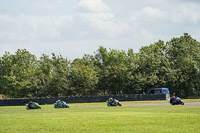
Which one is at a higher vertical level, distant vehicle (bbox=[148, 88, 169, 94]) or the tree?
the tree

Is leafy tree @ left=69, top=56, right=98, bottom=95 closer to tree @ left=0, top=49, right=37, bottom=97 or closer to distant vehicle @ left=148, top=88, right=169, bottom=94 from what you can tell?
tree @ left=0, top=49, right=37, bottom=97

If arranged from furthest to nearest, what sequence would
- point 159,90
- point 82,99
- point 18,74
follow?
point 18,74, point 159,90, point 82,99

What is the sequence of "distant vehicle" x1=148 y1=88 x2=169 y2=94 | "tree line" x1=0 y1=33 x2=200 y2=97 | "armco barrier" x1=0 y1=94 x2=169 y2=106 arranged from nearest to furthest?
"armco barrier" x1=0 y1=94 x2=169 y2=106 → "distant vehicle" x1=148 y1=88 x2=169 y2=94 → "tree line" x1=0 y1=33 x2=200 y2=97

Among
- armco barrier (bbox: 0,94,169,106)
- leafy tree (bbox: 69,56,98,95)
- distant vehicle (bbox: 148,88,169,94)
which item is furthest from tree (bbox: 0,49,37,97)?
distant vehicle (bbox: 148,88,169,94)

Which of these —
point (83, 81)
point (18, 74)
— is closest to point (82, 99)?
point (83, 81)

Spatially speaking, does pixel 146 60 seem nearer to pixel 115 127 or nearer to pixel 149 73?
pixel 149 73

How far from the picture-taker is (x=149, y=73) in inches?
3772

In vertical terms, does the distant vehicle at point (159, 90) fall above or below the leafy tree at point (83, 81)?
below

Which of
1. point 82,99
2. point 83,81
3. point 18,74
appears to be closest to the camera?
point 82,99

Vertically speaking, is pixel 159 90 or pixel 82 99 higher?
pixel 159 90

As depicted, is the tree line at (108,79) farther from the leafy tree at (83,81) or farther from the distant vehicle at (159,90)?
the distant vehicle at (159,90)

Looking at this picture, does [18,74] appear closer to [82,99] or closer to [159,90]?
[82,99]

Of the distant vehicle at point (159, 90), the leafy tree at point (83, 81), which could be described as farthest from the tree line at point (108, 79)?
the distant vehicle at point (159, 90)

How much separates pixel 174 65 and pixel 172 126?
3145 inches
